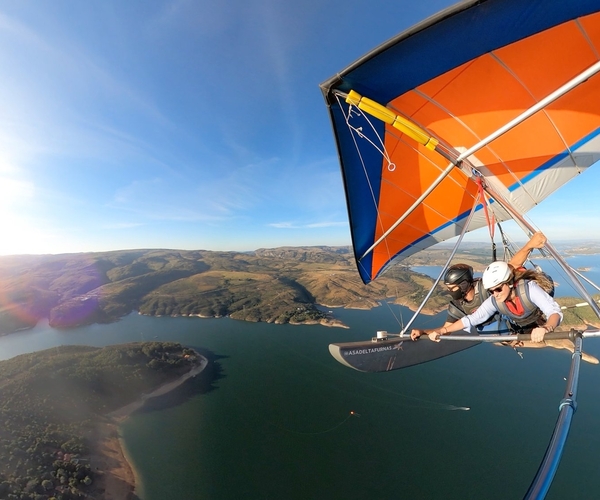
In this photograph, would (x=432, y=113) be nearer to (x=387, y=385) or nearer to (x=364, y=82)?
(x=364, y=82)

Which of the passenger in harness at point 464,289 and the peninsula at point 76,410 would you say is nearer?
the passenger in harness at point 464,289

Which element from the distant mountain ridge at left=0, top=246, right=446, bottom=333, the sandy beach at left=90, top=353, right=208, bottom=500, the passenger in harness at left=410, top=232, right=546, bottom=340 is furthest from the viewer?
the distant mountain ridge at left=0, top=246, right=446, bottom=333

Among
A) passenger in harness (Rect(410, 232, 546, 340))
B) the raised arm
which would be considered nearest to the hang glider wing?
the raised arm

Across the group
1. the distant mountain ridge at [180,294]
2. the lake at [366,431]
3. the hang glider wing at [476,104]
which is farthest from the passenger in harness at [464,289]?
the distant mountain ridge at [180,294]

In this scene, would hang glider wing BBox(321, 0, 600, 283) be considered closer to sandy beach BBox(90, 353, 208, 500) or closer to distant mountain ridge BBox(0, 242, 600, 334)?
sandy beach BBox(90, 353, 208, 500)

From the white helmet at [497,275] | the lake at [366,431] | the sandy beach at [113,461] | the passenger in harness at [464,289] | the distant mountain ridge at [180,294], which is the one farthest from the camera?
the distant mountain ridge at [180,294]

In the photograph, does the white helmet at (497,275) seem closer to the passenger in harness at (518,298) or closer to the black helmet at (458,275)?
the passenger in harness at (518,298)

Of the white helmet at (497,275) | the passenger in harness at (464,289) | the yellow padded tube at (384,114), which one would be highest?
the yellow padded tube at (384,114)

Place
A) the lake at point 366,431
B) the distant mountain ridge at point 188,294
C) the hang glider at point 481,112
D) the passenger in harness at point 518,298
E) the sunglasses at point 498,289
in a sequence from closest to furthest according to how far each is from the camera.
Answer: the hang glider at point 481,112, the passenger in harness at point 518,298, the sunglasses at point 498,289, the lake at point 366,431, the distant mountain ridge at point 188,294
